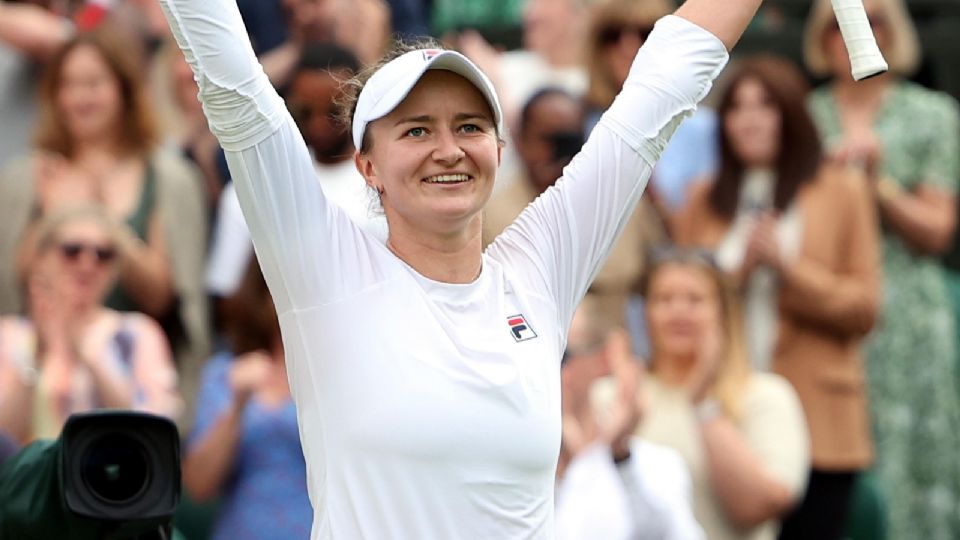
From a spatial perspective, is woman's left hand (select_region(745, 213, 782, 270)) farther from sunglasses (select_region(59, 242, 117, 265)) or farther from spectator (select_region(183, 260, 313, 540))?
sunglasses (select_region(59, 242, 117, 265))

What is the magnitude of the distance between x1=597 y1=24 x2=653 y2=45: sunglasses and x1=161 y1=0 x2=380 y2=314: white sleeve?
A: 4401 mm

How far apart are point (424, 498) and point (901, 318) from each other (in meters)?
4.72

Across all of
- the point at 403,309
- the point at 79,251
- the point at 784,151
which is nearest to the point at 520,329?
the point at 403,309

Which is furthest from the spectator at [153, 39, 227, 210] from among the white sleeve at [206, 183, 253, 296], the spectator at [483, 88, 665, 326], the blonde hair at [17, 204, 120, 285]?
the spectator at [483, 88, 665, 326]

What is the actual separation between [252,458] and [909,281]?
297 cm

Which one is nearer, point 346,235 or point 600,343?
point 346,235

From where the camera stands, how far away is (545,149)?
24.5ft

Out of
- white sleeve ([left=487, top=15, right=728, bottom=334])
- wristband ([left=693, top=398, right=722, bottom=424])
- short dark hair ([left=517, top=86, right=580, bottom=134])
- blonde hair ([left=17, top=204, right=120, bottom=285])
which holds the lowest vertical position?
wristband ([left=693, top=398, right=722, bottom=424])

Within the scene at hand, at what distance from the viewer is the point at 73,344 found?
6.21m

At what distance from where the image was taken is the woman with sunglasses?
6105 millimetres

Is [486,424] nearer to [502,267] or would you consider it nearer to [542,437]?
[542,437]

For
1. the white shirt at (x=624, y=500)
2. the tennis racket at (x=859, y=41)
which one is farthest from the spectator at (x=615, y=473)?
the tennis racket at (x=859, y=41)

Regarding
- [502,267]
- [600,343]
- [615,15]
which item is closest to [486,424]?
[502,267]

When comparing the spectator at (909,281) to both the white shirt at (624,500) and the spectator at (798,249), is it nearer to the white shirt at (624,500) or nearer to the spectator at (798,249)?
the spectator at (798,249)
